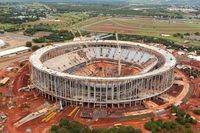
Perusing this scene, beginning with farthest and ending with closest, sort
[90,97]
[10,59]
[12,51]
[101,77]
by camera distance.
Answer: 1. [12,51]
2. [10,59]
3. [90,97]
4. [101,77]

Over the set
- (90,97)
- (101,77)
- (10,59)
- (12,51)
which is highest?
(101,77)

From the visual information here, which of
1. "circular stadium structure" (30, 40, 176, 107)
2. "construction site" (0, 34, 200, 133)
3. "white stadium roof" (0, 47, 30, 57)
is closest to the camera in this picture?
"construction site" (0, 34, 200, 133)

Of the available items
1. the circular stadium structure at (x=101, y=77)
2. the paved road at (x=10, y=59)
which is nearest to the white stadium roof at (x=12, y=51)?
the paved road at (x=10, y=59)

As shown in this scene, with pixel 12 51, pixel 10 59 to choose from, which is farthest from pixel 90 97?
pixel 12 51

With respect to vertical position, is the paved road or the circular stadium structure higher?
the circular stadium structure

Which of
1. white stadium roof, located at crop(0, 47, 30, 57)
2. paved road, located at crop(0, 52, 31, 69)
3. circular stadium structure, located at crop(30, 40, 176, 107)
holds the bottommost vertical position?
paved road, located at crop(0, 52, 31, 69)

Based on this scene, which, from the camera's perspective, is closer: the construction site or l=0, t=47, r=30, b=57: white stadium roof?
the construction site

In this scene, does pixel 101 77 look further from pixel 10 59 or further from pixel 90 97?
pixel 10 59

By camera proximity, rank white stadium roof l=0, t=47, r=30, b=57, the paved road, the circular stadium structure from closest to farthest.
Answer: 1. the circular stadium structure
2. the paved road
3. white stadium roof l=0, t=47, r=30, b=57

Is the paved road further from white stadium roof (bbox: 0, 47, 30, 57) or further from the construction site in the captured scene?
the construction site

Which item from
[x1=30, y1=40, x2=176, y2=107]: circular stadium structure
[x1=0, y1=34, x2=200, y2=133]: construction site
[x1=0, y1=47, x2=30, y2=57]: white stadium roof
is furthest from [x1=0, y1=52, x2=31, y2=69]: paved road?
[x1=30, y1=40, x2=176, y2=107]: circular stadium structure
